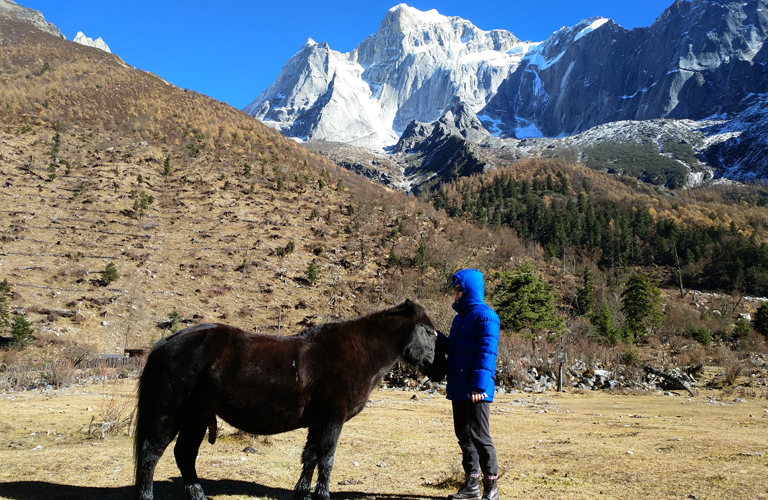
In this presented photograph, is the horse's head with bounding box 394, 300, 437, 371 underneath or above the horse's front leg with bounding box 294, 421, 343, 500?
above

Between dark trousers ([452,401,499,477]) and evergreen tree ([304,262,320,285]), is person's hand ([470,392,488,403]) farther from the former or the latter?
evergreen tree ([304,262,320,285])

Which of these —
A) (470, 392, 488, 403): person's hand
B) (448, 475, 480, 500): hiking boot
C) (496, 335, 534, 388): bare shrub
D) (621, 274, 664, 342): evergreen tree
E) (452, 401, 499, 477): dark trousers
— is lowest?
(496, 335, 534, 388): bare shrub

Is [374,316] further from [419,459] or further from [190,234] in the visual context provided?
[190,234]

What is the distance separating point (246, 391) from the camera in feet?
11.9

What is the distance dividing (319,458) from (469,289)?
6.69ft

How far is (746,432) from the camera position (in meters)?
7.15

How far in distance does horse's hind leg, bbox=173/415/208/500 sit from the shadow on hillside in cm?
26

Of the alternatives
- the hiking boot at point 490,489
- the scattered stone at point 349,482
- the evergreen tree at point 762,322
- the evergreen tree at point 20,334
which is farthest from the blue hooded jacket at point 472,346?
the evergreen tree at point 762,322

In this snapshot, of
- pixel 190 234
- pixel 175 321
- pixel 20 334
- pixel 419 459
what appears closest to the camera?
pixel 419 459

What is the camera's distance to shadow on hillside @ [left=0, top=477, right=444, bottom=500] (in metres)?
3.91

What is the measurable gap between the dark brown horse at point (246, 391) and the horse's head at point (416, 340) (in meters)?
0.53

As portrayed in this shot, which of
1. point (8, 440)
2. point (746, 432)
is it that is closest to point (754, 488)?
point (746, 432)

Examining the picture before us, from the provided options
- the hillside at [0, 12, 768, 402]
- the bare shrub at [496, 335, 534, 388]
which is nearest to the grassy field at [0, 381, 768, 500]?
the bare shrub at [496, 335, 534, 388]

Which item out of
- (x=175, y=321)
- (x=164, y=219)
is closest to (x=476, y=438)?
(x=175, y=321)
